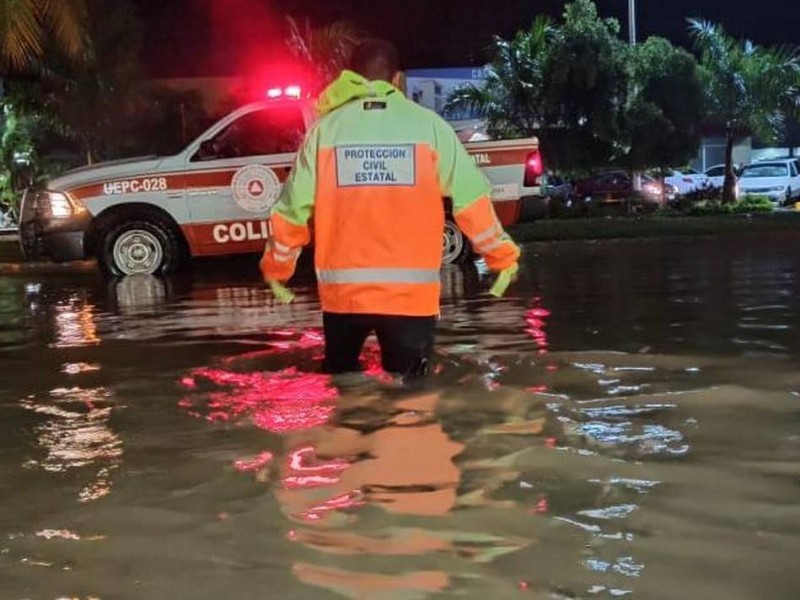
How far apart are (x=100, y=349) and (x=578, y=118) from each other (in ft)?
57.2

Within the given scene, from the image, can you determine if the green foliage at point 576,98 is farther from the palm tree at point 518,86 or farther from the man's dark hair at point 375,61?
the man's dark hair at point 375,61

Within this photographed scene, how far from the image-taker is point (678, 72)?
25.0 meters

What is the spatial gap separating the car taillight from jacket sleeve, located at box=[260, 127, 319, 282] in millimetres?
7998

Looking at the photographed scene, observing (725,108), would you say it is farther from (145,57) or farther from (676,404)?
(676,404)

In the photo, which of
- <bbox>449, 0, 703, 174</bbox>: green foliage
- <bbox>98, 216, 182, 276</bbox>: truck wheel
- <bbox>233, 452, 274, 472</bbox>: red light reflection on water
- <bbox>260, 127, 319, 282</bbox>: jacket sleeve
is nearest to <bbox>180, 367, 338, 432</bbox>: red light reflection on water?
<bbox>233, 452, 274, 472</bbox>: red light reflection on water

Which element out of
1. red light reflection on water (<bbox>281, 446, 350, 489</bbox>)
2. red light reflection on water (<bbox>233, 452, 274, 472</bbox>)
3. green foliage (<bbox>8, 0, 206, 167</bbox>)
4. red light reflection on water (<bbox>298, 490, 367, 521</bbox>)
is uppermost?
green foliage (<bbox>8, 0, 206, 167</bbox>)

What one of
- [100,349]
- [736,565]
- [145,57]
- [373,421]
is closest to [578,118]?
[145,57]

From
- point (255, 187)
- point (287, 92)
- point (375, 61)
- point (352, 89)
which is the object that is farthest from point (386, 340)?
point (287, 92)

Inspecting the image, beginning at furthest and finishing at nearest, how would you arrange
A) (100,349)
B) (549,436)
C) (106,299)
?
1. (106,299)
2. (100,349)
3. (549,436)

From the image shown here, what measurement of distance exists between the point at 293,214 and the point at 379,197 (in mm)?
437

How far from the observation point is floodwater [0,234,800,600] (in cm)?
335

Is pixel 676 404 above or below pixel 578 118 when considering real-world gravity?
below

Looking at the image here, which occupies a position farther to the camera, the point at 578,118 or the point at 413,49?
the point at 413,49

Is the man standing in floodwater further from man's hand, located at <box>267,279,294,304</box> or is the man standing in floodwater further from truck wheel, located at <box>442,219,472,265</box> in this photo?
truck wheel, located at <box>442,219,472,265</box>
